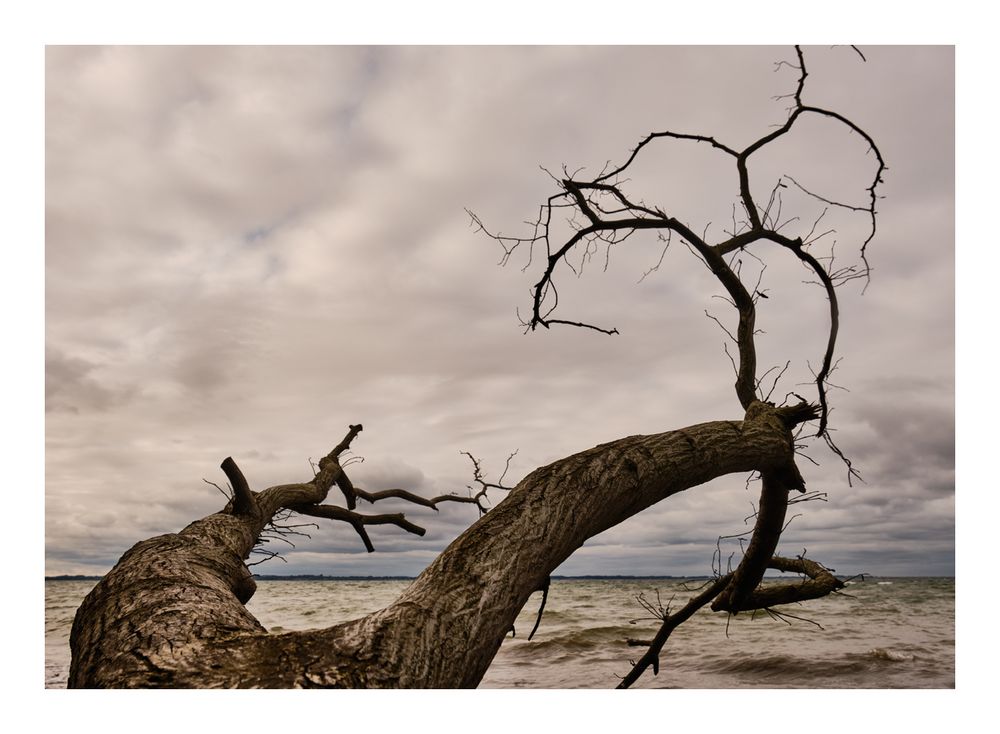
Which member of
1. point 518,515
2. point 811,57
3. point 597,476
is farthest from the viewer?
point 811,57

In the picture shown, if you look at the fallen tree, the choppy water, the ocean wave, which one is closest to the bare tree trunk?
the fallen tree

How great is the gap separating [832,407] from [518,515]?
2162 millimetres

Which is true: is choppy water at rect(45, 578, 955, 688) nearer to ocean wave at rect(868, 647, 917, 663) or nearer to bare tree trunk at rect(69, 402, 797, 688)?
ocean wave at rect(868, 647, 917, 663)

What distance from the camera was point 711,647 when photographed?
9.12 meters

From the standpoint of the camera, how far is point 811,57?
3646mm

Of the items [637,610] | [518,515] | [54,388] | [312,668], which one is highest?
[54,388]

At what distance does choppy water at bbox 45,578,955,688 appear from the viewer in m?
7.42

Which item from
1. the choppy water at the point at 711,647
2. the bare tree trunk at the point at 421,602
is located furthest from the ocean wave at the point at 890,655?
the bare tree trunk at the point at 421,602

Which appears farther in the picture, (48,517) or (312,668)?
(48,517)

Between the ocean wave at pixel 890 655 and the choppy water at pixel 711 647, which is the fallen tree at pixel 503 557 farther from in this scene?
the ocean wave at pixel 890 655

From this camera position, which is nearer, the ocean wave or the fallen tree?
the fallen tree

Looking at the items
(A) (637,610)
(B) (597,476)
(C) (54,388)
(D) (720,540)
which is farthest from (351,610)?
(B) (597,476)

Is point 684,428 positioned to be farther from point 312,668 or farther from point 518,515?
point 312,668
